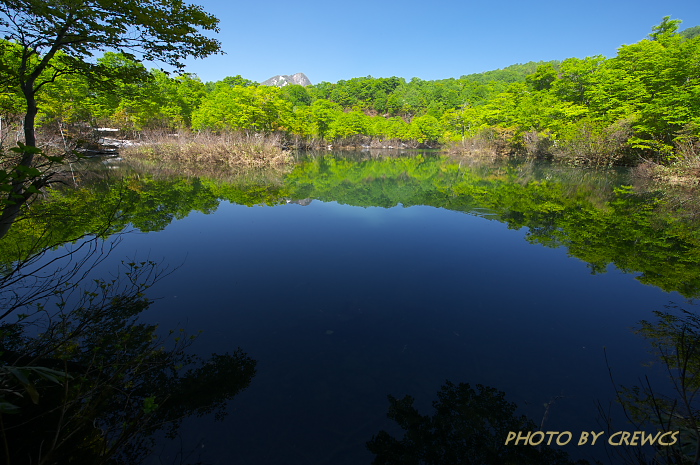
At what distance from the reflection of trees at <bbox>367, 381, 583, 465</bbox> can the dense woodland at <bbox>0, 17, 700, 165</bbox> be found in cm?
856

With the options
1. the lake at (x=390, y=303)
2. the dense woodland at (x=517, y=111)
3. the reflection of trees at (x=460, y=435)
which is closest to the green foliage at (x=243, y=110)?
the dense woodland at (x=517, y=111)

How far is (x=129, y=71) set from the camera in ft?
23.3

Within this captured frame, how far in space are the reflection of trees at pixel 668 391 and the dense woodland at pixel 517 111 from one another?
996 centimetres

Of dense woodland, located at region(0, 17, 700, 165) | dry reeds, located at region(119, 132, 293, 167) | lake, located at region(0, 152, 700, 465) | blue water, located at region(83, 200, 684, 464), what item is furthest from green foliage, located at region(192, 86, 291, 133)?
blue water, located at region(83, 200, 684, 464)

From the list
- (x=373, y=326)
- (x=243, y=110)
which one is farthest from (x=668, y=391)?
(x=243, y=110)

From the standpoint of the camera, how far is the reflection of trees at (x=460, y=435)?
8.62 feet

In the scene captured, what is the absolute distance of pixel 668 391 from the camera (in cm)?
333

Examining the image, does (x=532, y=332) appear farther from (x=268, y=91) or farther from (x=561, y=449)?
(x=268, y=91)

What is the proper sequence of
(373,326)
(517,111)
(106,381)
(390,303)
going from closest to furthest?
1. (106,381)
2. (373,326)
3. (390,303)
4. (517,111)

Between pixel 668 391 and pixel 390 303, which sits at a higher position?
pixel 390 303

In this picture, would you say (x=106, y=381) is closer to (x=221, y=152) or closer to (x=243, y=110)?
(x=221, y=152)

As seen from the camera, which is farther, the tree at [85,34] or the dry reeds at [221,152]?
the dry reeds at [221,152]

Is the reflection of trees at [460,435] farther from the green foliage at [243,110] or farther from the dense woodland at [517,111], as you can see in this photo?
the green foliage at [243,110]

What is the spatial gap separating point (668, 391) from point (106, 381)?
5948 mm
